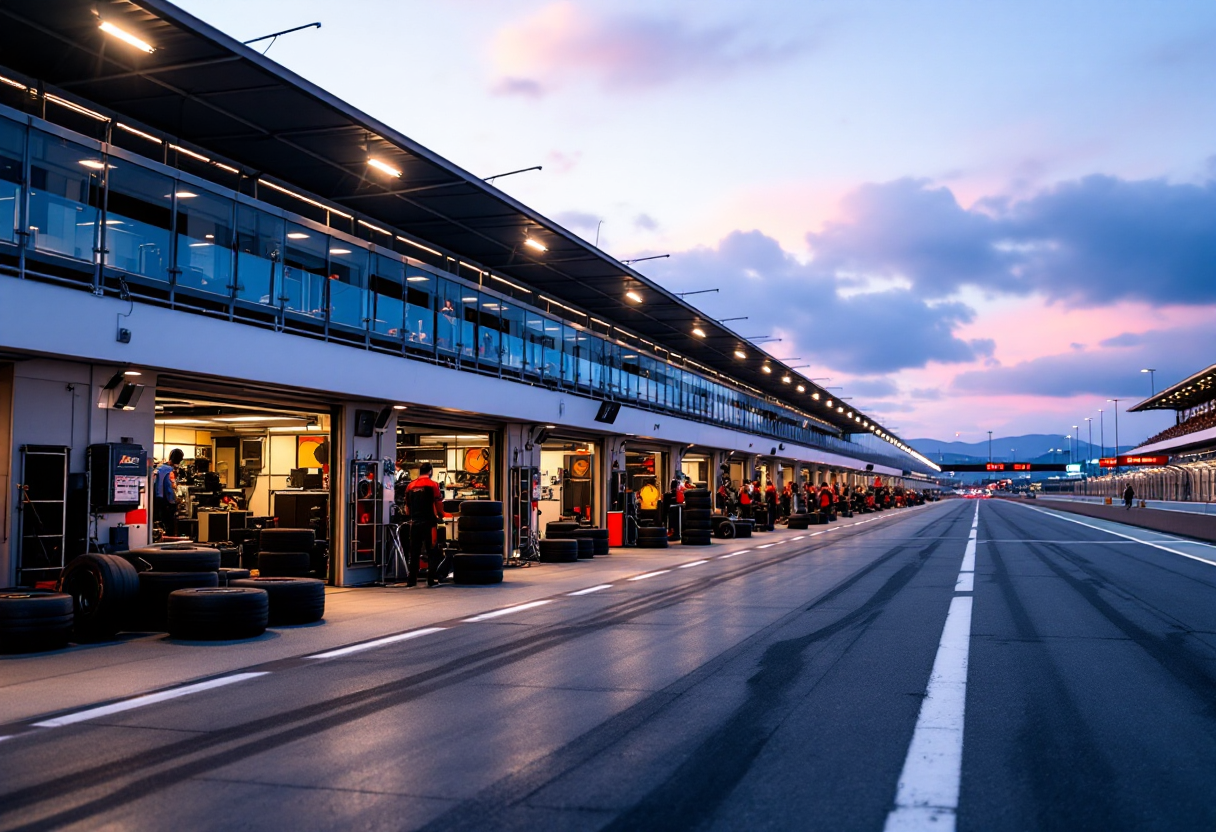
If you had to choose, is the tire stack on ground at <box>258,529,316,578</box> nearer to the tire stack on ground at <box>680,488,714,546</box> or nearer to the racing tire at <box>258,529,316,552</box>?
the racing tire at <box>258,529,316,552</box>

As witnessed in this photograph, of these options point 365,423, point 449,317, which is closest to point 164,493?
point 365,423

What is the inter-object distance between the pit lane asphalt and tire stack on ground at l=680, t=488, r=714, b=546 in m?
17.3

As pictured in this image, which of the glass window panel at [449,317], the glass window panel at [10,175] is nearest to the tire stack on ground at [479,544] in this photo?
the glass window panel at [449,317]

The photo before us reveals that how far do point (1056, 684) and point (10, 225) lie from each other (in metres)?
11.4

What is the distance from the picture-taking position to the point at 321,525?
57.6ft

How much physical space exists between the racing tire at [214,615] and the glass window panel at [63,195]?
15.2 ft

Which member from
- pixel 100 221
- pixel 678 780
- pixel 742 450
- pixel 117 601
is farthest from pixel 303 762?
pixel 742 450

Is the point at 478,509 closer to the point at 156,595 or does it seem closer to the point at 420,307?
the point at 420,307

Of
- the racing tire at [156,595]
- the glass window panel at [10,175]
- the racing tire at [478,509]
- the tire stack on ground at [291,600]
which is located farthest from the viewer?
the racing tire at [478,509]

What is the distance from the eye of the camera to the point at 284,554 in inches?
552

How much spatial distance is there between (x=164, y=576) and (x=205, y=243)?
17.4ft

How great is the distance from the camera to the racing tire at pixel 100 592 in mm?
9766

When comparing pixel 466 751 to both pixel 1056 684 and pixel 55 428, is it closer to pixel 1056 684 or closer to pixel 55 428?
pixel 1056 684

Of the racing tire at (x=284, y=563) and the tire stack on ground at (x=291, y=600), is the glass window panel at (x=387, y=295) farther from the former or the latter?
the tire stack on ground at (x=291, y=600)
